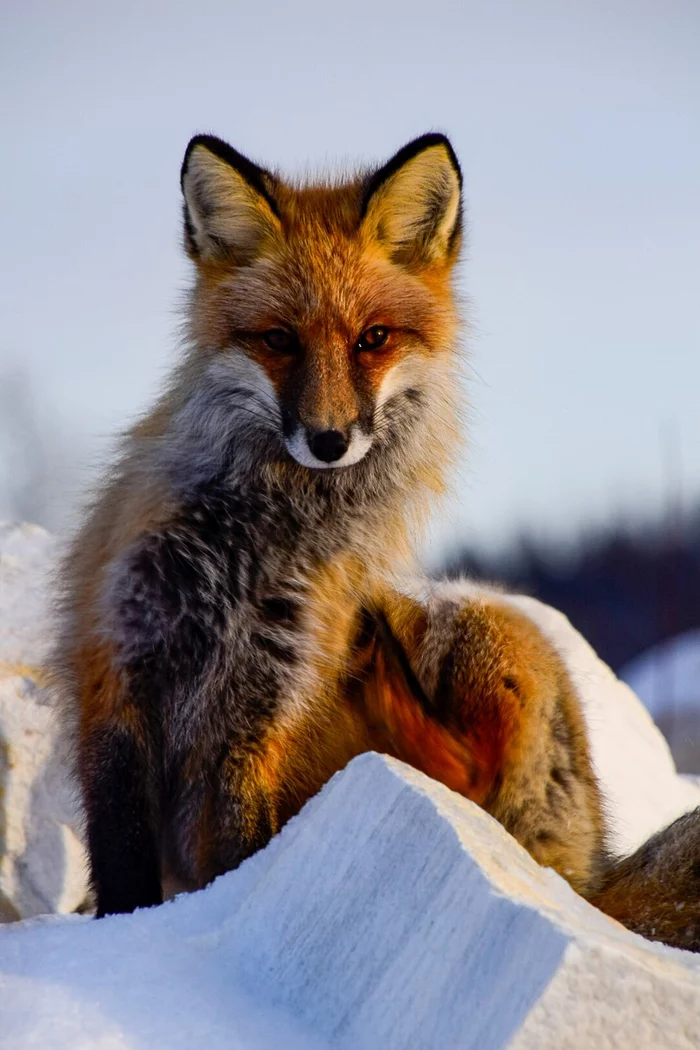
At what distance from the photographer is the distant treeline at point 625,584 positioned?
12.5 meters

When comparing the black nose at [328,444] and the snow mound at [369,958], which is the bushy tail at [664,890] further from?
the black nose at [328,444]

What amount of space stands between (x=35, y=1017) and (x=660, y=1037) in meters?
1.06

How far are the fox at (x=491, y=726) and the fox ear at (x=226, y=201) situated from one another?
1217 mm

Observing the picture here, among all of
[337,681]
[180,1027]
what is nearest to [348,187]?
[337,681]

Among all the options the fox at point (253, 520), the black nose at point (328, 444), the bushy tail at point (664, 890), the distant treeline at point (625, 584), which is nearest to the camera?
the bushy tail at point (664, 890)

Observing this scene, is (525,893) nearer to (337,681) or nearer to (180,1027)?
(180,1027)

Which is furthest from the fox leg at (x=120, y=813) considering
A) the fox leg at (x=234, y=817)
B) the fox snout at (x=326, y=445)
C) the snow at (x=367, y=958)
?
the fox snout at (x=326, y=445)

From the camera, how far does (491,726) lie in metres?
3.62

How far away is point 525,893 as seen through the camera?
7.24 ft

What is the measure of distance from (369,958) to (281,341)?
1814 mm

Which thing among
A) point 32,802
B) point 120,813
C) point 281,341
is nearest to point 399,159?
point 281,341

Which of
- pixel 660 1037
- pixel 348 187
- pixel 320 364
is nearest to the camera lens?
pixel 660 1037

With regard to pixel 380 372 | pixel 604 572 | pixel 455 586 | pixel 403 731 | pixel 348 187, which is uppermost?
pixel 348 187

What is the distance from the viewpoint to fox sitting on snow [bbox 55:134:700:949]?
133 inches
